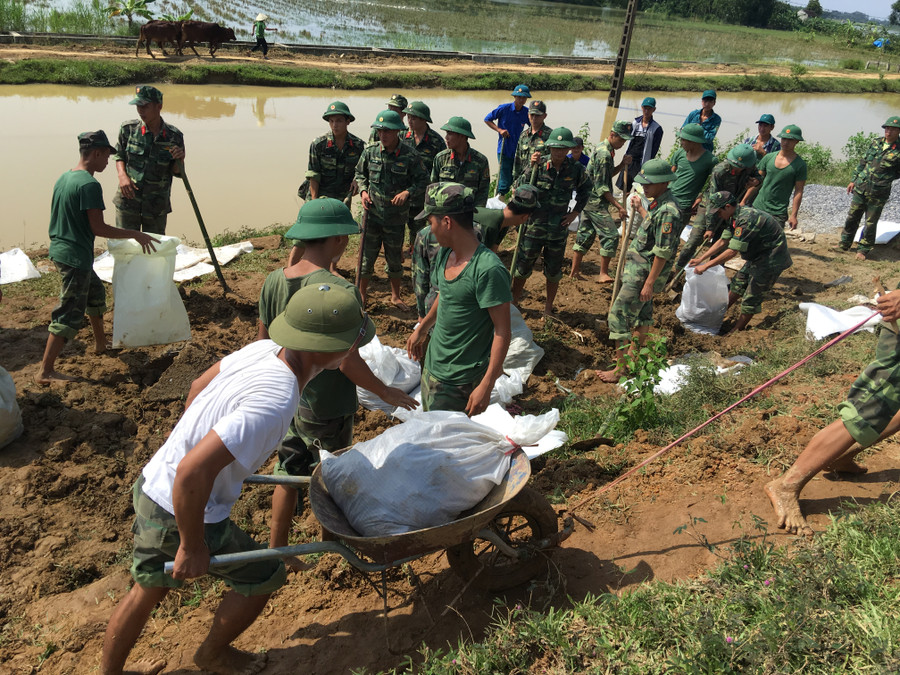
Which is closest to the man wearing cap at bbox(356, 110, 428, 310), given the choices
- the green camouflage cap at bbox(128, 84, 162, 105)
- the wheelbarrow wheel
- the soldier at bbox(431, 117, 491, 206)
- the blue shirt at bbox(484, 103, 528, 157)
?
the soldier at bbox(431, 117, 491, 206)

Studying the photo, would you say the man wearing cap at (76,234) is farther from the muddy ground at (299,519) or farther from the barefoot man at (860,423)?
the barefoot man at (860,423)

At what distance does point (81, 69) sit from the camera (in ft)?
50.0

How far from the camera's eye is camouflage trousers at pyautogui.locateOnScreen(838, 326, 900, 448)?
293cm

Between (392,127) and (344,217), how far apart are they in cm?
281

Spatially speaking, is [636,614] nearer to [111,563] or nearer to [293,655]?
[293,655]

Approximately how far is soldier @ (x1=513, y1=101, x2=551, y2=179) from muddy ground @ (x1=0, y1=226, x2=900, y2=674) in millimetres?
2505

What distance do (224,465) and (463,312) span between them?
1564 millimetres

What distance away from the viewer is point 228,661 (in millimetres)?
2602

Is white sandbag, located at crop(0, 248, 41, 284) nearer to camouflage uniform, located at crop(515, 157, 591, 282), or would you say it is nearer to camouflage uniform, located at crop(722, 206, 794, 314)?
camouflage uniform, located at crop(515, 157, 591, 282)

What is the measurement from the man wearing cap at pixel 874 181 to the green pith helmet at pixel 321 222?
24.9 ft

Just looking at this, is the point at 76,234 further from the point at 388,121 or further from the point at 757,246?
the point at 757,246

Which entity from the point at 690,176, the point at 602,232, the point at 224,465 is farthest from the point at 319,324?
the point at 690,176

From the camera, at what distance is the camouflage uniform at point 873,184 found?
787cm

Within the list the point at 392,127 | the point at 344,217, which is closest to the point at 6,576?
the point at 344,217
